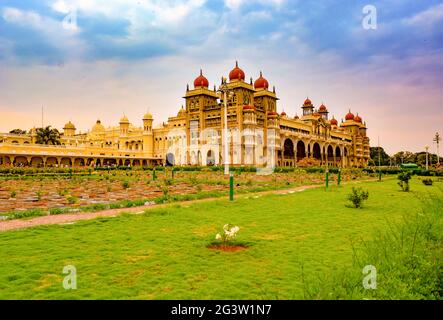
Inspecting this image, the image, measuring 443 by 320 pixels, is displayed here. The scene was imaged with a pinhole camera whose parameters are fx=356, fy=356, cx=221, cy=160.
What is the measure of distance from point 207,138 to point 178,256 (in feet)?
194

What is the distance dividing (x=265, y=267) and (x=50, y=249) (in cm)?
358

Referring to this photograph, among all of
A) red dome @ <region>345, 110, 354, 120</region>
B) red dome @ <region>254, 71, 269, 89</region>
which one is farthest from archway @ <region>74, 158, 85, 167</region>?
red dome @ <region>345, 110, 354, 120</region>

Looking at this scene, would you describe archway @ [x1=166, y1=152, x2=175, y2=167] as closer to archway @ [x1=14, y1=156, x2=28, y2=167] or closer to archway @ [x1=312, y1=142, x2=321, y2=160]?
archway @ [x1=14, y1=156, x2=28, y2=167]

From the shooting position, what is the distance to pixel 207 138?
6431 centimetres

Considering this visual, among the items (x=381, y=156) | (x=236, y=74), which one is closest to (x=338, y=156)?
(x=381, y=156)

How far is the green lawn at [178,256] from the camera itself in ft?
13.4

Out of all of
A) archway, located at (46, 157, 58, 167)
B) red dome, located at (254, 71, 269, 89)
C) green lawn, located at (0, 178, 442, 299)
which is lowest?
green lawn, located at (0, 178, 442, 299)

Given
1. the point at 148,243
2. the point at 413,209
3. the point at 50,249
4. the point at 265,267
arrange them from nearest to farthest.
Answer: the point at 265,267 → the point at 50,249 → the point at 148,243 → the point at 413,209

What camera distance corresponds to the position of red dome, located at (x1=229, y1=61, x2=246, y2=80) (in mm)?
63016

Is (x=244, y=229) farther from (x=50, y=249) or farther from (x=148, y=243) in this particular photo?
(x=50, y=249)

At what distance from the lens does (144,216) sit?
30.6 feet

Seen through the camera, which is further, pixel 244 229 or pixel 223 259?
pixel 244 229
